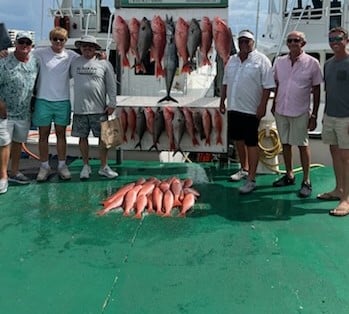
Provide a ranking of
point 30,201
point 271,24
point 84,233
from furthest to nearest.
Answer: point 271,24 < point 30,201 < point 84,233

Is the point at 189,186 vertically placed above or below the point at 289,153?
below

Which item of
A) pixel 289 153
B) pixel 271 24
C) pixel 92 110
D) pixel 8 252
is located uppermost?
pixel 271 24

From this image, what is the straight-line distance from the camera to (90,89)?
5.60m

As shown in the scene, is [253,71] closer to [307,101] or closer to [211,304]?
[307,101]

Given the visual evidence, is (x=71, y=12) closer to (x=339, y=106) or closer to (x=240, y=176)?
(x=240, y=176)

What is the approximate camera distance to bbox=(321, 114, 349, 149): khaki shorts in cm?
460

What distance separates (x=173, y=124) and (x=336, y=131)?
201 centimetres

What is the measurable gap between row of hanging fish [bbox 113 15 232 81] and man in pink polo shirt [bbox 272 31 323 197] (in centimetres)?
80

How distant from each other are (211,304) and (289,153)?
3008 mm

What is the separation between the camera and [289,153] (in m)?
5.48

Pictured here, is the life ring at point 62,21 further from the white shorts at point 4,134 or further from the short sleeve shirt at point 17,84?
the white shorts at point 4,134

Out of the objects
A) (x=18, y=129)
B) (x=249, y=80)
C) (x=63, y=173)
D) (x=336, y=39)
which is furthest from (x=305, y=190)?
(x=18, y=129)

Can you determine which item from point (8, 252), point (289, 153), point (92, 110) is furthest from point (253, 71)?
point (8, 252)

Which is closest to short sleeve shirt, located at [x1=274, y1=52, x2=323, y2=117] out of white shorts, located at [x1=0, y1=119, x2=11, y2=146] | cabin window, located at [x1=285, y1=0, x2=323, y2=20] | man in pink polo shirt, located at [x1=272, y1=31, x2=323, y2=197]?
man in pink polo shirt, located at [x1=272, y1=31, x2=323, y2=197]
